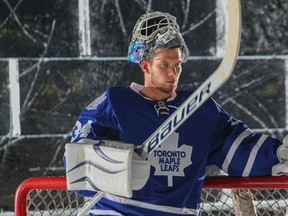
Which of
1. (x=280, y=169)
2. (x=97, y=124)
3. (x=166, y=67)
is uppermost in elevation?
A: (x=166, y=67)

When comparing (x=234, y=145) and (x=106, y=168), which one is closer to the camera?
(x=106, y=168)

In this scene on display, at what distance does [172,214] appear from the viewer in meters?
2.01

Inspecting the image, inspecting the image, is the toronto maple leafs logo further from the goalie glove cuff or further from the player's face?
the goalie glove cuff

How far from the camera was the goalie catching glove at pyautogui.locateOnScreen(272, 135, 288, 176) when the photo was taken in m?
1.97

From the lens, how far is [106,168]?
1.74m

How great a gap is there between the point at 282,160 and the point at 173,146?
0.99ft

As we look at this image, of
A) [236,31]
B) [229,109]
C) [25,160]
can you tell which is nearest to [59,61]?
[25,160]

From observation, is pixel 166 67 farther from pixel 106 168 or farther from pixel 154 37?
pixel 106 168

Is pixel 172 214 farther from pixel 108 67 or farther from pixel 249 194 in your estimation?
pixel 108 67

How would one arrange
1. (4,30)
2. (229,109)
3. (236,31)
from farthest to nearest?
(229,109) → (4,30) → (236,31)

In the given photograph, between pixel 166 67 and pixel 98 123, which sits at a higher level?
pixel 166 67

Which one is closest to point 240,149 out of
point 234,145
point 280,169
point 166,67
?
point 234,145

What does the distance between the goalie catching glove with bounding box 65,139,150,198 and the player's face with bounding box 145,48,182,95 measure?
11.5 inches

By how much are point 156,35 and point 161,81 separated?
0.43ft
